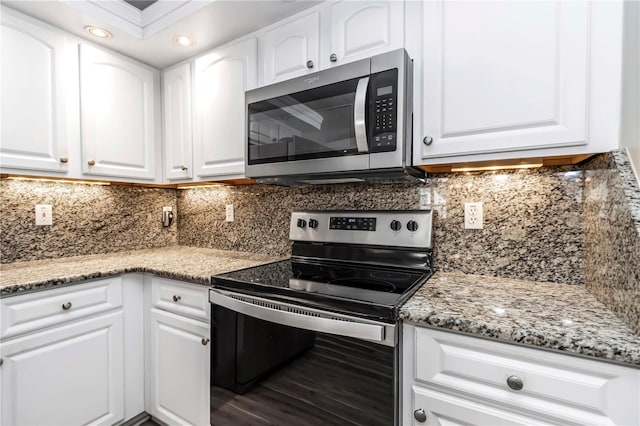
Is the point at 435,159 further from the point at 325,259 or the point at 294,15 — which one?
the point at 294,15

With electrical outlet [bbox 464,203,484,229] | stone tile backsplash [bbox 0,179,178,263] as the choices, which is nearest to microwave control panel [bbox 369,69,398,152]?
electrical outlet [bbox 464,203,484,229]

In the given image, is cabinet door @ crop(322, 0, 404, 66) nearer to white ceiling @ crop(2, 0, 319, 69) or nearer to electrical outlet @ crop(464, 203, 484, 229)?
white ceiling @ crop(2, 0, 319, 69)

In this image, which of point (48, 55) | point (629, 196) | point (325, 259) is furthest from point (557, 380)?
point (48, 55)

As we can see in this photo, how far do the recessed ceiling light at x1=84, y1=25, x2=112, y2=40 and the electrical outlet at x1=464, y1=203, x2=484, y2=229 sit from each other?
6.63ft

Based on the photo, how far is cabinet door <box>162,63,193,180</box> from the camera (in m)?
1.93

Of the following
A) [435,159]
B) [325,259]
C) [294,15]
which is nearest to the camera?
[435,159]

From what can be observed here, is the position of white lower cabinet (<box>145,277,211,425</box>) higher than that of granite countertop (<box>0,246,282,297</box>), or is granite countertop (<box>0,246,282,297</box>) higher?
granite countertop (<box>0,246,282,297</box>)

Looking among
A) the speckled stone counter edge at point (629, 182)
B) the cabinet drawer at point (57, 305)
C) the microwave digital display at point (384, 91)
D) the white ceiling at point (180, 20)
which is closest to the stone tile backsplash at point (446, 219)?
the speckled stone counter edge at point (629, 182)

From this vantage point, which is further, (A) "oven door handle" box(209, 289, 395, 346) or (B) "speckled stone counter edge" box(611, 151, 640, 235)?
(A) "oven door handle" box(209, 289, 395, 346)

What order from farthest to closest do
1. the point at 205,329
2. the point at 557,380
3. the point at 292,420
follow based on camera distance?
the point at 205,329, the point at 292,420, the point at 557,380

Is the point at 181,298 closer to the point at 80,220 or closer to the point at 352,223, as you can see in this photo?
the point at 352,223

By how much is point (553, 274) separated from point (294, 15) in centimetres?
161

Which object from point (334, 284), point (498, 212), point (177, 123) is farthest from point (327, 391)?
point (177, 123)

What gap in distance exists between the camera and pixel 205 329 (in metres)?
1.38
